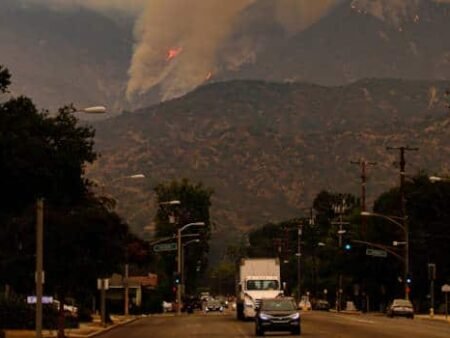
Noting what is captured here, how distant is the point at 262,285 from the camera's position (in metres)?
66.9

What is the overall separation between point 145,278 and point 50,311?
78.1 m

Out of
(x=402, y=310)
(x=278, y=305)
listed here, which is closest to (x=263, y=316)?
(x=278, y=305)

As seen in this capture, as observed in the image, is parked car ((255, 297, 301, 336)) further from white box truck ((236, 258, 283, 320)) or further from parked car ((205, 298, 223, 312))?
parked car ((205, 298, 223, 312))

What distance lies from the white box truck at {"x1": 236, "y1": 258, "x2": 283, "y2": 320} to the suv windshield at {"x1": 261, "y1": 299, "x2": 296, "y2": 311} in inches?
616

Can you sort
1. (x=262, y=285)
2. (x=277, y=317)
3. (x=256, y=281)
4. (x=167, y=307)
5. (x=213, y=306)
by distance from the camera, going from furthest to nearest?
(x=213, y=306) → (x=167, y=307) → (x=256, y=281) → (x=262, y=285) → (x=277, y=317)

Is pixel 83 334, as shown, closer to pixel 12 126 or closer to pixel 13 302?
pixel 13 302

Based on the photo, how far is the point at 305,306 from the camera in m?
136

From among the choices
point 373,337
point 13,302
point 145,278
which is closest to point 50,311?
point 13,302

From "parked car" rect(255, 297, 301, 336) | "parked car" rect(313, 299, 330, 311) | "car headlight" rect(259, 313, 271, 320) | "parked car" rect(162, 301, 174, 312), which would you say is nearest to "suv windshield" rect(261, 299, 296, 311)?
"parked car" rect(255, 297, 301, 336)

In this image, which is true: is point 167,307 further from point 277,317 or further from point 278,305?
point 277,317

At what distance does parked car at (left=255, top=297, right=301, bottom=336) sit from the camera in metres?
48.4

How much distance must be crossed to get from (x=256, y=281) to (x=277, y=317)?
1866 centimetres

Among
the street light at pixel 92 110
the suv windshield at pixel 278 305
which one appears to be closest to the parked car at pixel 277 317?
the suv windshield at pixel 278 305

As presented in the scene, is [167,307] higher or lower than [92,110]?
A: lower
